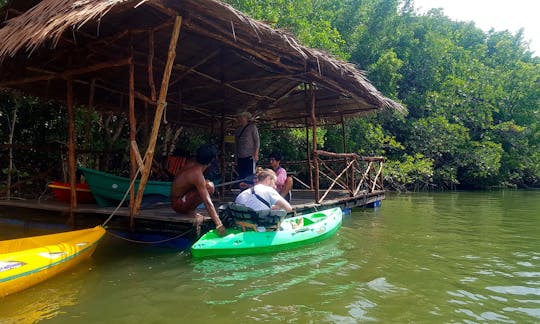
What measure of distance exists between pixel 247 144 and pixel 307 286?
3402mm

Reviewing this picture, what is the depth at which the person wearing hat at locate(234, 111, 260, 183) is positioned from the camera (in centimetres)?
638

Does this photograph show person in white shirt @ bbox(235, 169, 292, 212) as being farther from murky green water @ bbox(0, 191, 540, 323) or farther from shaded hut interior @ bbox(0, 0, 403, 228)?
shaded hut interior @ bbox(0, 0, 403, 228)

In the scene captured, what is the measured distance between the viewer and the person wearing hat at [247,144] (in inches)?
251

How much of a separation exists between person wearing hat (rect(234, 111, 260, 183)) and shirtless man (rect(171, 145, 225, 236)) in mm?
1778

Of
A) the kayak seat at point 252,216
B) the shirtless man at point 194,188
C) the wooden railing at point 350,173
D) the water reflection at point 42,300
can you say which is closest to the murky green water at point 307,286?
the water reflection at point 42,300

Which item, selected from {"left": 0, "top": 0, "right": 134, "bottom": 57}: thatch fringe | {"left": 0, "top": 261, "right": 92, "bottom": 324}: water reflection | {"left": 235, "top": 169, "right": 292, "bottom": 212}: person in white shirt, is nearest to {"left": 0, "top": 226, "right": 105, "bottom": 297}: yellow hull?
{"left": 0, "top": 261, "right": 92, "bottom": 324}: water reflection

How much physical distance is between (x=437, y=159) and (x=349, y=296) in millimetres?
18469

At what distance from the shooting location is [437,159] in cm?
1956

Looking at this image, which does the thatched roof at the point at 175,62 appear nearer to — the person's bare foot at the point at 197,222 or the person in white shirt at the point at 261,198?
the person's bare foot at the point at 197,222

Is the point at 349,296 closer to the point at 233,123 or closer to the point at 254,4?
the point at 233,123

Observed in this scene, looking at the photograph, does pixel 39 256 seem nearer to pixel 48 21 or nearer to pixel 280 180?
pixel 48 21

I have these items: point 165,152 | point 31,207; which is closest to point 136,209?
point 31,207

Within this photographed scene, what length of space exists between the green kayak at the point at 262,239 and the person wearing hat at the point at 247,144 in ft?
4.62

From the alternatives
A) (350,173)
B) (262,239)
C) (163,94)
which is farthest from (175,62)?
(350,173)
